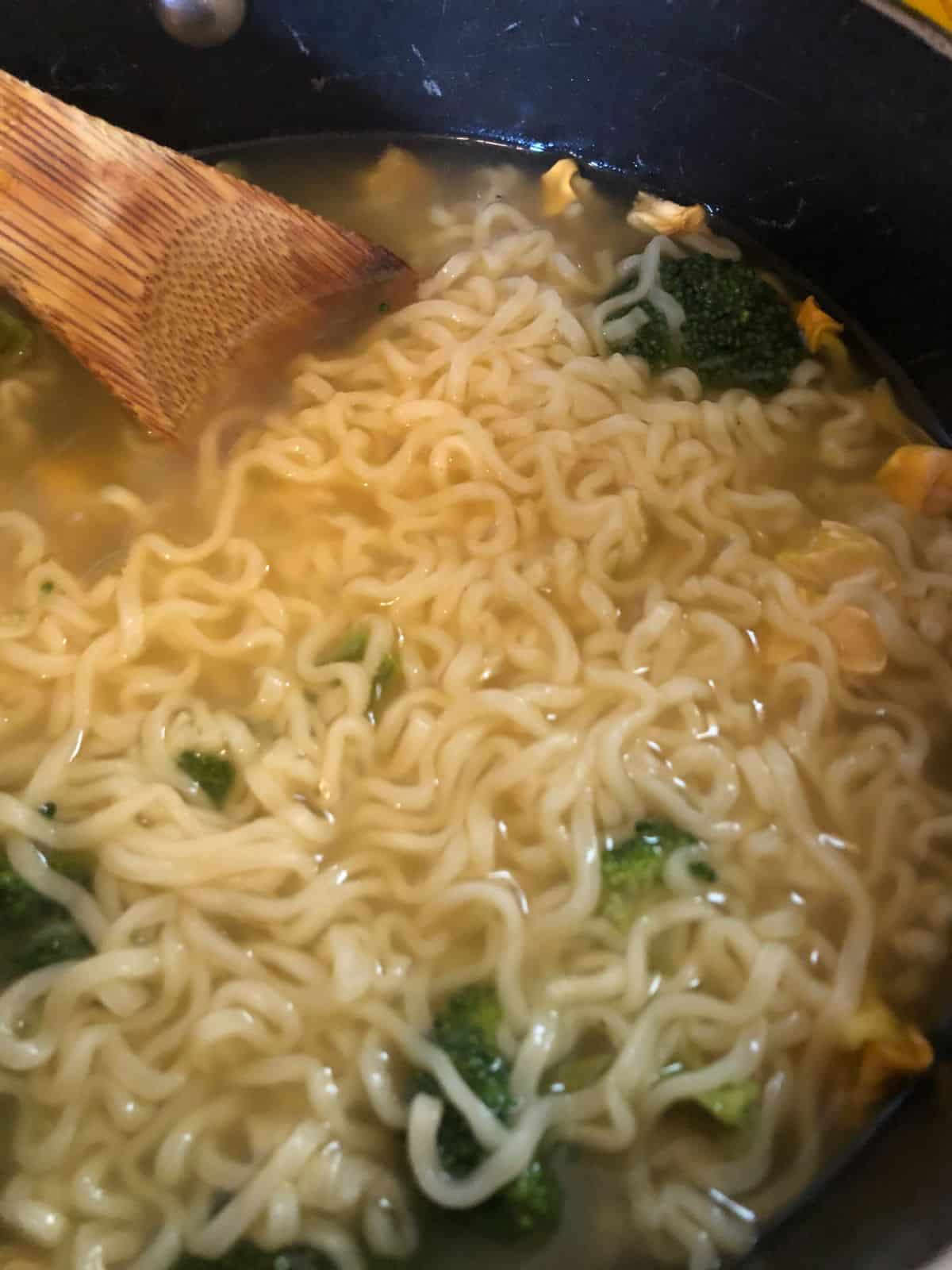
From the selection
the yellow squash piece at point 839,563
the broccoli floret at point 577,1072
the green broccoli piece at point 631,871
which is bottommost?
Result: the broccoli floret at point 577,1072

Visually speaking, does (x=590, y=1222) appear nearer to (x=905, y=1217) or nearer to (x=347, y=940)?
(x=905, y=1217)

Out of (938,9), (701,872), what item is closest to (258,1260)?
(701,872)

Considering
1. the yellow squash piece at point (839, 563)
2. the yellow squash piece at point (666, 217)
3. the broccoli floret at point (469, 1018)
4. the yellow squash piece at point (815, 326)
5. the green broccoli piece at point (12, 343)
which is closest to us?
the broccoli floret at point (469, 1018)

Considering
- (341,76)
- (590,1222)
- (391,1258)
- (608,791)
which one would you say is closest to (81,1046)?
(391,1258)

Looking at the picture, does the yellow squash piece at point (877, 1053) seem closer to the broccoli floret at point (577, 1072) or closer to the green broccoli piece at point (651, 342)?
the broccoli floret at point (577, 1072)

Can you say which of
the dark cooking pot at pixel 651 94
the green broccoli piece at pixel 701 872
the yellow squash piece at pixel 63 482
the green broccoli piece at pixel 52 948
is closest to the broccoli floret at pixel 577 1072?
the green broccoli piece at pixel 701 872

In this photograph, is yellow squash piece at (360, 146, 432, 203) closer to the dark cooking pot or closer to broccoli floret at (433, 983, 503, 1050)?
the dark cooking pot

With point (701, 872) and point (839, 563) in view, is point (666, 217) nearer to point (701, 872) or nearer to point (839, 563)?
point (839, 563)
